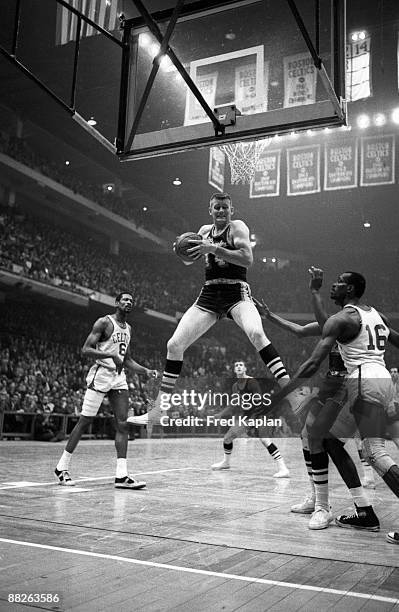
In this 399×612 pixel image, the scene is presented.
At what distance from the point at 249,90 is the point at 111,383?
3602 millimetres

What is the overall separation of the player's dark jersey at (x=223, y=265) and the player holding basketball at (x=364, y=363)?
1.14 metres

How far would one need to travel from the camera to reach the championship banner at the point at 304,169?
16.9 metres

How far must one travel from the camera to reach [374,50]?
1450 cm

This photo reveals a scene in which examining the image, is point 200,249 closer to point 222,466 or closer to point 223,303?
point 223,303

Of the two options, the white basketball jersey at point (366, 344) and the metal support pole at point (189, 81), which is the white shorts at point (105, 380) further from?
the white basketball jersey at point (366, 344)

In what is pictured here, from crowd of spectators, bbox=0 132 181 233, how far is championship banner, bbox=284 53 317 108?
17566 mm

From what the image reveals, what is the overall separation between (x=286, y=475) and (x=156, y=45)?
19.0 feet

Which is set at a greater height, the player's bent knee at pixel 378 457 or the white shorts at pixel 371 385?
the white shorts at pixel 371 385

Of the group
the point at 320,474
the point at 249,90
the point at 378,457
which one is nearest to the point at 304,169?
the point at 249,90

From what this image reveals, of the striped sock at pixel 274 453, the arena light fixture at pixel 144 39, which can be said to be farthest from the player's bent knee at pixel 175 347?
the striped sock at pixel 274 453

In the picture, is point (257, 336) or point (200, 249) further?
point (257, 336)

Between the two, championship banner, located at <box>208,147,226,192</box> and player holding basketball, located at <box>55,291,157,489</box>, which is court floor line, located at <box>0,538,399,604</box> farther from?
championship banner, located at <box>208,147,226,192</box>

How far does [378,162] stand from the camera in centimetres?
1620

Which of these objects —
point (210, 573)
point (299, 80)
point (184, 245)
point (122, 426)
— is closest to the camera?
point (210, 573)
